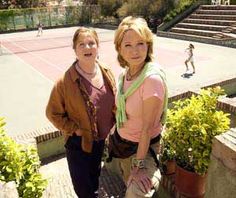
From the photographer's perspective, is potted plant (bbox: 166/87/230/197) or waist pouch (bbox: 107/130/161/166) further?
potted plant (bbox: 166/87/230/197)

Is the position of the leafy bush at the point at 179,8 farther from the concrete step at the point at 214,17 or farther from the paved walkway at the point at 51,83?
the paved walkway at the point at 51,83

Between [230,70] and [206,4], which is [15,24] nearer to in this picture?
[206,4]

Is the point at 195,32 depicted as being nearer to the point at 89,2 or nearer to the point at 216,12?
the point at 216,12

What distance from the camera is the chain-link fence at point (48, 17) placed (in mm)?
33406

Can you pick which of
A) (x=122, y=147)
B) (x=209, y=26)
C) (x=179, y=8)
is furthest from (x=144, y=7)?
(x=122, y=147)

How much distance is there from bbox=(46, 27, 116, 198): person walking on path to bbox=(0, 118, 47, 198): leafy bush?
45 cm

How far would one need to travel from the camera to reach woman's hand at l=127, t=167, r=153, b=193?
102 inches

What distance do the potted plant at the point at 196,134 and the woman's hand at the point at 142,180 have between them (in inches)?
31.2

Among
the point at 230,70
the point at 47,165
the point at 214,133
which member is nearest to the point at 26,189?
the point at 214,133

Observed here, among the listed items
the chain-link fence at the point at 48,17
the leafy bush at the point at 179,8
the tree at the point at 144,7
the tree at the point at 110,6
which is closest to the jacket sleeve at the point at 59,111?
the leafy bush at the point at 179,8

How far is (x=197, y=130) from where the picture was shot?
3.20 metres

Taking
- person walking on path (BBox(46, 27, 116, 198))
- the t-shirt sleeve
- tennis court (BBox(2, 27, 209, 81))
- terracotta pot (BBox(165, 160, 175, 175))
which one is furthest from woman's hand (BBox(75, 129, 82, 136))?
tennis court (BBox(2, 27, 209, 81))

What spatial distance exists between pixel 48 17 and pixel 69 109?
111ft

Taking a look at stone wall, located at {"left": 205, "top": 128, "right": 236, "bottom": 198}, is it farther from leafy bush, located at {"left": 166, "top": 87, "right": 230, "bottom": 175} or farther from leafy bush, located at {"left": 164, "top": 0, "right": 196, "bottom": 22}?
leafy bush, located at {"left": 164, "top": 0, "right": 196, "bottom": 22}
